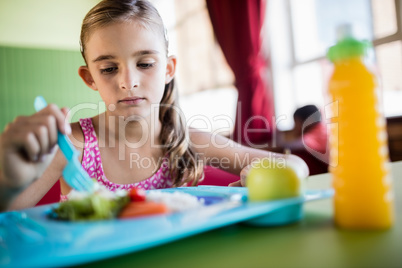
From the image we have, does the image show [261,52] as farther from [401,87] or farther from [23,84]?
[23,84]

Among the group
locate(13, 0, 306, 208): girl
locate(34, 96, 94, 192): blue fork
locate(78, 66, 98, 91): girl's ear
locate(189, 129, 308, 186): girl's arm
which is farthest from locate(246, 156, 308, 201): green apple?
locate(78, 66, 98, 91): girl's ear

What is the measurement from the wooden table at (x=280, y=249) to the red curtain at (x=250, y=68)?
9.78ft

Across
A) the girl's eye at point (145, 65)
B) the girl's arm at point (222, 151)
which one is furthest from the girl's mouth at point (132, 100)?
the girl's arm at point (222, 151)

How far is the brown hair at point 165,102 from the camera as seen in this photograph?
121cm

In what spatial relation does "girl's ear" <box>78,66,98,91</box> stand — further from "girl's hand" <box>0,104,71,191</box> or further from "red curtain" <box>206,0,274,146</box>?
"red curtain" <box>206,0,274,146</box>

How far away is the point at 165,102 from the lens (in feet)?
5.02

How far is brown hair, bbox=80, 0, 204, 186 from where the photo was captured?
1.21 metres

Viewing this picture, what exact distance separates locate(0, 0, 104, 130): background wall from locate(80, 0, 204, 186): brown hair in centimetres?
388

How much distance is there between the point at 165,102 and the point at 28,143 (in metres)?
0.95

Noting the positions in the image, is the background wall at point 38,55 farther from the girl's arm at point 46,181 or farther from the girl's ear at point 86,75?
the girl's arm at point 46,181

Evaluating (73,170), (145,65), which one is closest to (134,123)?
(145,65)

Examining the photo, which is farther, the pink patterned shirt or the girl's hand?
the pink patterned shirt

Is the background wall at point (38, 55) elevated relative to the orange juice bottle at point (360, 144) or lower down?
elevated

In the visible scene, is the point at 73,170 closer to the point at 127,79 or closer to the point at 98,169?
the point at 127,79
